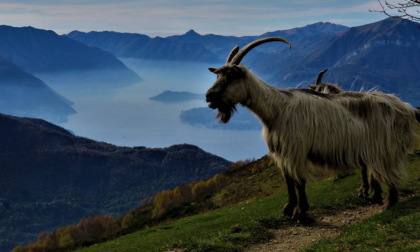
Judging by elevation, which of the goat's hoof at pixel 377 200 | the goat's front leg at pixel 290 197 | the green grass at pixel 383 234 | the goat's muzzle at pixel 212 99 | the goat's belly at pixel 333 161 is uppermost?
the goat's muzzle at pixel 212 99

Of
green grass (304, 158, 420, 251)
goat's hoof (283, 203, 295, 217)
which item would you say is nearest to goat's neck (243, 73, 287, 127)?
goat's hoof (283, 203, 295, 217)

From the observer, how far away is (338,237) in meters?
10.1

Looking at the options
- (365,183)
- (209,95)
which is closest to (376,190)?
(365,183)

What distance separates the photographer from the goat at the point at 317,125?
10688 mm

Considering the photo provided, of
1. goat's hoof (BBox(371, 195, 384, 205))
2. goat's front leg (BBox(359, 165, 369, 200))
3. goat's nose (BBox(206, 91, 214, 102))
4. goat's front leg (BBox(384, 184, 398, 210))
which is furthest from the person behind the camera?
goat's front leg (BBox(359, 165, 369, 200))

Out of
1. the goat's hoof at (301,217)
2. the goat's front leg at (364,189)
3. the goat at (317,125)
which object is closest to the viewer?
the goat at (317,125)

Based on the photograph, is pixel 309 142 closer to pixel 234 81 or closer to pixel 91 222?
pixel 234 81

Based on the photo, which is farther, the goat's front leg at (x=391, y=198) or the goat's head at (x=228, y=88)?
the goat's front leg at (x=391, y=198)

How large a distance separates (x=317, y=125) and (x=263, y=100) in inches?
66.5

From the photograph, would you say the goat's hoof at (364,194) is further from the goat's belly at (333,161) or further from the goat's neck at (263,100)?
the goat's neck at (263,100)

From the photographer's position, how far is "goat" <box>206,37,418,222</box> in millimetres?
10688

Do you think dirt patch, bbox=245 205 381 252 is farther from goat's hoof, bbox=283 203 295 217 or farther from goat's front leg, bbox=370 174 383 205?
goat's hoof, bbox=283 203 295 217

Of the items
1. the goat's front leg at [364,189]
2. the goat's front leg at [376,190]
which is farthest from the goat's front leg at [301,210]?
the goat's front leg at [364,189]

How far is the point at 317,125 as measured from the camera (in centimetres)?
1082
